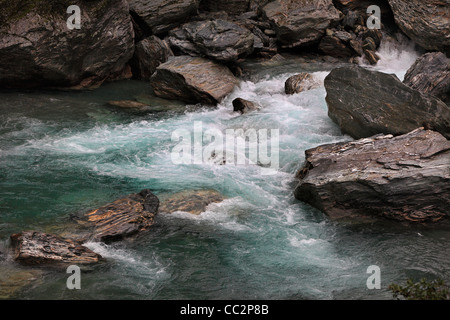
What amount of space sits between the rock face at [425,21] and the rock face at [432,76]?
2796 millimetres

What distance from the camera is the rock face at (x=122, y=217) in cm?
937

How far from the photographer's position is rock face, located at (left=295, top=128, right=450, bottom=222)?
10133 mm

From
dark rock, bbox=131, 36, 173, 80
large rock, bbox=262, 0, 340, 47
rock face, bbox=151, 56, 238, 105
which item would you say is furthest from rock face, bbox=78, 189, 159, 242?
large rock, bbox=262, 0, 340, 47

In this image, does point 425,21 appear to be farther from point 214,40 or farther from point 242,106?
point 242,106

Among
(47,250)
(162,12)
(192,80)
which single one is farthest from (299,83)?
(47,250)

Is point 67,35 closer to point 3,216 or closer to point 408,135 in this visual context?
point 3,216

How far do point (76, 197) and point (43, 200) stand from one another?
0.68m

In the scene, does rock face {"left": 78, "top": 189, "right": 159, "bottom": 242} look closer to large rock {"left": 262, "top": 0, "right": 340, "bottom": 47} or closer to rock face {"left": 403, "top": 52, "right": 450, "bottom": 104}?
rock face {"left": 403, "top": 52, "right": 450, "bottom": 104}

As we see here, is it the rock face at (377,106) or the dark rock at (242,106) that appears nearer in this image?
the rock face at (377,106)

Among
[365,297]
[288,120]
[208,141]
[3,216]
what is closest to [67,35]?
[208,141]

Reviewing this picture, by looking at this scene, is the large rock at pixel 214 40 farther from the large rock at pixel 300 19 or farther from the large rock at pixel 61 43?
the large rock at pixel 300 19

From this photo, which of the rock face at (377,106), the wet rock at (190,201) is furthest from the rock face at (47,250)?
the rock face at (377,106)

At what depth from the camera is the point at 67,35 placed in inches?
677

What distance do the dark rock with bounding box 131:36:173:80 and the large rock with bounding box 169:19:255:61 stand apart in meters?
0.46
